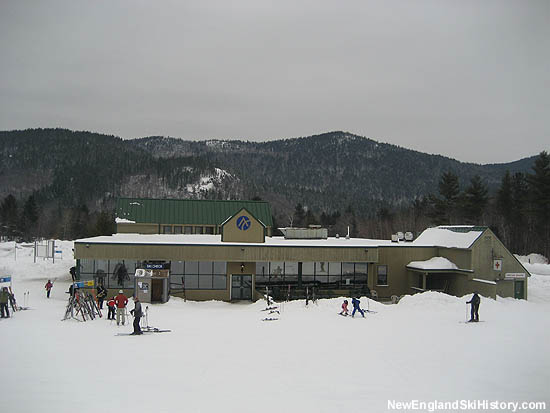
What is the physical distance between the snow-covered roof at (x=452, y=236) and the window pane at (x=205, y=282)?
15319mm

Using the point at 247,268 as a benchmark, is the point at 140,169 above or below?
above

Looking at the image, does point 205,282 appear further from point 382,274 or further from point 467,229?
point 467,229

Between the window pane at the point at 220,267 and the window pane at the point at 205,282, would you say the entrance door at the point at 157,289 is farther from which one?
the window pane at the point at 220,267

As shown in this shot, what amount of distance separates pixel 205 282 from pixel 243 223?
15.3ft

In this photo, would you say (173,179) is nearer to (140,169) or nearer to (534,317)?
(140,169)

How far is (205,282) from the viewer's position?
3020 cm

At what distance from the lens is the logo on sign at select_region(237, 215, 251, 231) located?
102 feet

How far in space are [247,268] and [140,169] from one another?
166 m

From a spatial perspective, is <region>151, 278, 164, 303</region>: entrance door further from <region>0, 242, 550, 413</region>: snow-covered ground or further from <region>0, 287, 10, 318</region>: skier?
<region>0, 287, 10, 318</region>: skier

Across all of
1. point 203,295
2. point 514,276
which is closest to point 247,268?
point 203,295

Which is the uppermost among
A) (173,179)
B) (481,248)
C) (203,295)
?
(173,179)

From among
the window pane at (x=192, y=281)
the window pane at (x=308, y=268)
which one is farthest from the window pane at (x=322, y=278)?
the window pane at (x=192, y=281)

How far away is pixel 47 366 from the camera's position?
11.7m

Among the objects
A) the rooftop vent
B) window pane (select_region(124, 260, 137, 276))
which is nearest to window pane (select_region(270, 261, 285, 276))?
the rooftop vent
